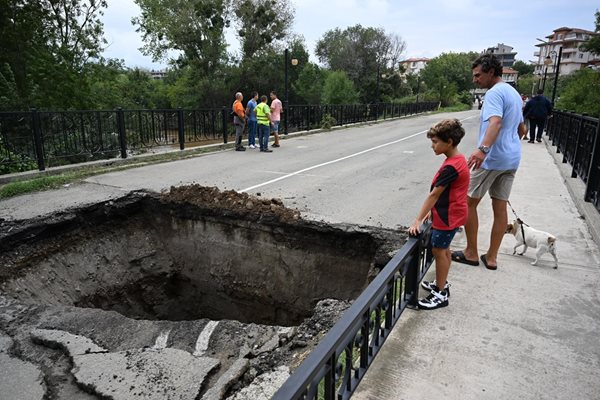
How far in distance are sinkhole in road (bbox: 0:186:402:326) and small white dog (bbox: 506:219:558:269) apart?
4.39 ft

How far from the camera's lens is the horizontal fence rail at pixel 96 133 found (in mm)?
9328

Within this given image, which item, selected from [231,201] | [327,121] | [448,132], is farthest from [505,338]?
[327,121]

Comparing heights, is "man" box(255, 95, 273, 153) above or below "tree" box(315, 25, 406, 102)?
below

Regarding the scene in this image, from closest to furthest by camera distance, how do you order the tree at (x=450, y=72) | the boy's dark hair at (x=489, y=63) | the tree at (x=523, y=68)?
the boy's dark hair at (x=489, y=63) < the tree at (x=450, y=72) < the tree at (x=523, y=68)

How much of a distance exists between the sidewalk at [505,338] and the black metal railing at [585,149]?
6.31 feet

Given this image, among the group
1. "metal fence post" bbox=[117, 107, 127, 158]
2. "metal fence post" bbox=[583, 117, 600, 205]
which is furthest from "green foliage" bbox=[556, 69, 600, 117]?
"metal fence post" bbox=[117, 107, 127, 158]

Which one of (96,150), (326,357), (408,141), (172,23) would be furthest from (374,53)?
(326,357)

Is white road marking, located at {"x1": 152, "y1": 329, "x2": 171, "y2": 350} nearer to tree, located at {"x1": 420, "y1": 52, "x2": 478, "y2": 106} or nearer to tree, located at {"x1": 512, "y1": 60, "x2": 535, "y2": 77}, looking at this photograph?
tree, located at {"x1": 420, "y1": 52, "x2": 478, "y2": 106}

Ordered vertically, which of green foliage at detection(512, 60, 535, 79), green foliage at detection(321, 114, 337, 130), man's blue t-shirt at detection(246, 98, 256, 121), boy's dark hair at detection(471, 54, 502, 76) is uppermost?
green foliage at detection(512, 60, 535, 79)

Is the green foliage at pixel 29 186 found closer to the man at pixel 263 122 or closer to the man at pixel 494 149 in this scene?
the man at pixel 263 122

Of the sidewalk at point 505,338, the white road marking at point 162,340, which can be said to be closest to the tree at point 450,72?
the sidewalk at point 505,338

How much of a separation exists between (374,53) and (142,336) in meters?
60.8

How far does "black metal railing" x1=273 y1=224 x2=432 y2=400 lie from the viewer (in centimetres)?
175

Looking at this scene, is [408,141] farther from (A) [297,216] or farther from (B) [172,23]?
(B) [172,23]
